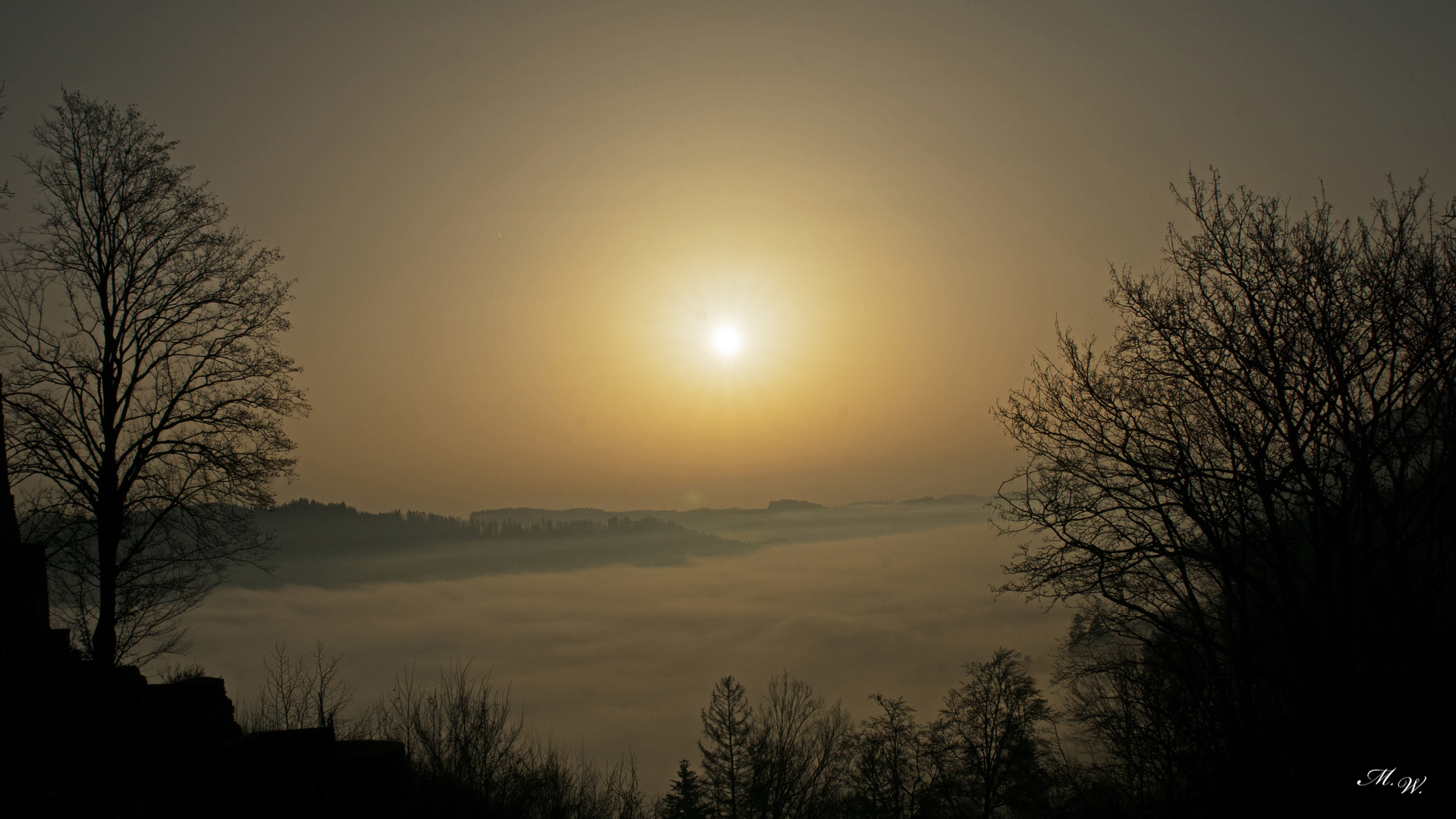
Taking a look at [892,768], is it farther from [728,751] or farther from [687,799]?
[687,799]

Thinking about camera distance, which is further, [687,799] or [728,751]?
[728,751]

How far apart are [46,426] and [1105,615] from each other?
62.0 feet

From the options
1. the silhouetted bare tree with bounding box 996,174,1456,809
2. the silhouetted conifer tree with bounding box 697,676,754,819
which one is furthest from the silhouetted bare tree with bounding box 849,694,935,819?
the silhouetted bare tree with bounding box 996,174,1456,809

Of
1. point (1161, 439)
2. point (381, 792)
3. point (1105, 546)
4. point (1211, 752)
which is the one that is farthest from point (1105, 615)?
point (381, 792)
